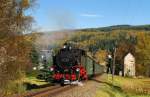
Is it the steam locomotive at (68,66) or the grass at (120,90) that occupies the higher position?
the steam locomotive at (68,66)

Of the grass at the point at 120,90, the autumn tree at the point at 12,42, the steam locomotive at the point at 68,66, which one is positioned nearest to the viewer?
the autumn tree at the point at 12,42

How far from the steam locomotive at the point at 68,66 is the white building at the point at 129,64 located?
96.9 m

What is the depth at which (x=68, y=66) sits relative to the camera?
150ft

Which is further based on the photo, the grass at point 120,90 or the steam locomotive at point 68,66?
the steam locomotive at point 68,66

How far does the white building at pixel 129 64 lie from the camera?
474 ft

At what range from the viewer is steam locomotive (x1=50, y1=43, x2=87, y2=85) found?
147 ft

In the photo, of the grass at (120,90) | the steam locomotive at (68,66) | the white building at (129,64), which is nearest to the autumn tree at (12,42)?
the grass at (120,90)

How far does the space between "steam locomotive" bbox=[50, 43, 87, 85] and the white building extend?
9688cm

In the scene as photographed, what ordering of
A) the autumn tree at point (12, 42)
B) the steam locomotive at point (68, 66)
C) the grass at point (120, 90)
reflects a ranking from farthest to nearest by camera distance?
the steam locomotive at point (68, 66) < the grass at point (120, 90) < the autumn tree at point (12, 42)

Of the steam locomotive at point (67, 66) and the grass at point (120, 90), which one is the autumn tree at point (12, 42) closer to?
the grass at point (120, 90)

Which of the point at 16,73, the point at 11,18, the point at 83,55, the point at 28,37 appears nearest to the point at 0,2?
the point at 11,18

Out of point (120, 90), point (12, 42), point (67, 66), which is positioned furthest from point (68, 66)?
point (12, 42)

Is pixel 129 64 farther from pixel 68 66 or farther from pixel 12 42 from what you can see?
pixel 12 42

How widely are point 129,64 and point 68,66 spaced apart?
105406mm
